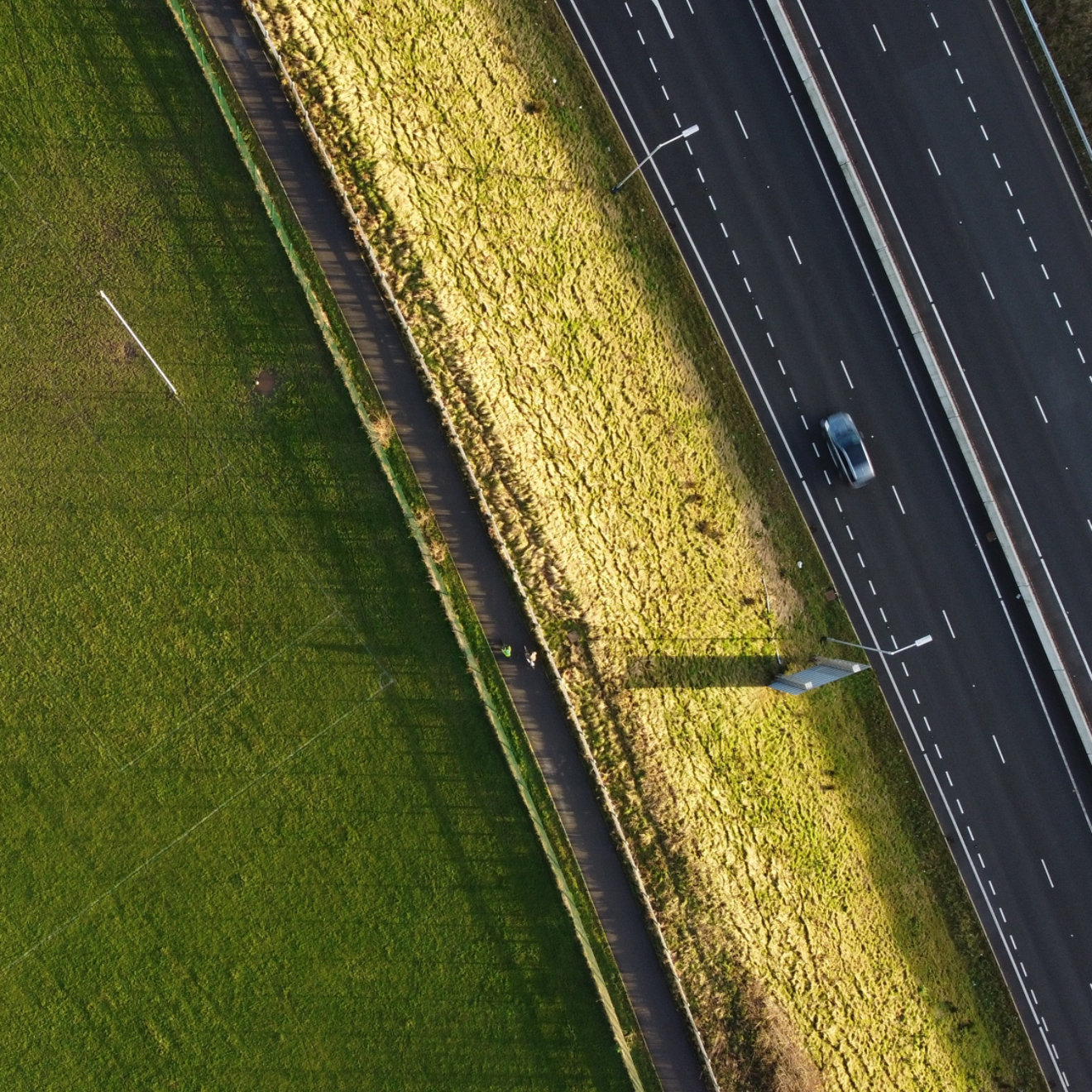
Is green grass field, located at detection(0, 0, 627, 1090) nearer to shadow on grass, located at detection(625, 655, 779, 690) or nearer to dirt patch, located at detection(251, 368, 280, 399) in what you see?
dirt patch, located at detection(251, 368, 280, 399)

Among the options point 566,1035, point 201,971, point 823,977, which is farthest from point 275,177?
point 823,977

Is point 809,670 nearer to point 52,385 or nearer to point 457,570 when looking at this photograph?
point 457,570

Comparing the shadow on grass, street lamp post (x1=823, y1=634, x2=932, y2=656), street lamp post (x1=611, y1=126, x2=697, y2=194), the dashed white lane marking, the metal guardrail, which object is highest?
the dashed white lane marking

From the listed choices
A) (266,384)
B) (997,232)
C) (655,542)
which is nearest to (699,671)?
(655,542)

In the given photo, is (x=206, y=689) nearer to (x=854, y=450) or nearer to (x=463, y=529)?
(x=463, y=529)

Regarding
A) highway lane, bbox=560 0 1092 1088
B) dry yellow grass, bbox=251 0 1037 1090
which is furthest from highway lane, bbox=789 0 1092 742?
dry yellow grass, bbox=251 0 1037 1090

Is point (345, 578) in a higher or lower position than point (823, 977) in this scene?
higher
